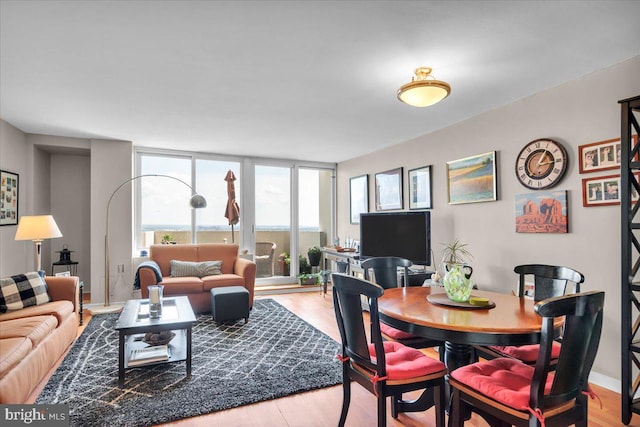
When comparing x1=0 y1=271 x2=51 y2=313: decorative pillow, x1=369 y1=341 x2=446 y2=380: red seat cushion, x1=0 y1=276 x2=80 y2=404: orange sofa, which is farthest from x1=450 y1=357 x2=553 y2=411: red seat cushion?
x1=0 y1=271 x2=51 y2=313: decorative pillow

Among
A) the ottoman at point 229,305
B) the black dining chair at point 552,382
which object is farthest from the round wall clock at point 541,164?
the ottoman at point 229,305

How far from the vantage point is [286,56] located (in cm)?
253

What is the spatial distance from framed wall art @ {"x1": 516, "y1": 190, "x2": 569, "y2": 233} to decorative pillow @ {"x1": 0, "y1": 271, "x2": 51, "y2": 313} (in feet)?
15.4

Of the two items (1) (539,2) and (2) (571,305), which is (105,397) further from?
(1) (539,2)

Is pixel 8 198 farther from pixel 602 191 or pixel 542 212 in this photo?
pixel 602 191

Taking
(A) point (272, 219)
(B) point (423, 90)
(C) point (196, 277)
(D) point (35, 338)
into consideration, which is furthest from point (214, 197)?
(B) point (423, 90)

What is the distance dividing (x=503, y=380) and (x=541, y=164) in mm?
2238

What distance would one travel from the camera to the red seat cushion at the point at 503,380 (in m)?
1.54

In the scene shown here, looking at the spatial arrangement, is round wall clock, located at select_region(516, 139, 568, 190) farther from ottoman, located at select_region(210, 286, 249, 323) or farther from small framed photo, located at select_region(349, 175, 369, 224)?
ottoman, located at select_region(210, 286, 249, 323)

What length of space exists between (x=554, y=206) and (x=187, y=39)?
3214mm

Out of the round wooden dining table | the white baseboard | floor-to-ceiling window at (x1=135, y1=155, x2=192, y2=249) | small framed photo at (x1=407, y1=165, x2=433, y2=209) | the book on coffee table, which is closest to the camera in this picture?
the round wooden dining table

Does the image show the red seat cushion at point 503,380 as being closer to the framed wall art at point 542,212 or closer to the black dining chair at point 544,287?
the black dining chair at point 544,287

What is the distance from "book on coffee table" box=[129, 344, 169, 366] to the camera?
284 cm

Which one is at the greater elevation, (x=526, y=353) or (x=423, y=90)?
(x=423, y=90)
